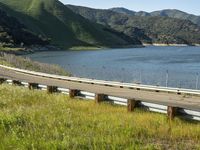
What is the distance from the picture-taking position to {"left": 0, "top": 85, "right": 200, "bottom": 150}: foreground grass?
11266 mm

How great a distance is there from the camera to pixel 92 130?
1311 cm

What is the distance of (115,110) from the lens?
18.1 meters

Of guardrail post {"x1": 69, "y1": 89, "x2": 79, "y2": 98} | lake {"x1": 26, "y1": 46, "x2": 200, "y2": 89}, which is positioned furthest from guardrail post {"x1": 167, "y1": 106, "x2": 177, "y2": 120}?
lake {"x1": 26, "y1": 46, "x2": 200, "y2": 89}

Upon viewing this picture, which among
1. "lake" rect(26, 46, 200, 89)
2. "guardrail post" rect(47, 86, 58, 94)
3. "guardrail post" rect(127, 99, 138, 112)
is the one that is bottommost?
"lake" rect(26, 46, 200, 89)

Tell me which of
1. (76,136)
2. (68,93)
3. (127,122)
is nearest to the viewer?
(76,136)

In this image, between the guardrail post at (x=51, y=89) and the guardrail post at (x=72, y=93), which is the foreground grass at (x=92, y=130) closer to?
the guardrail post at (x=72, y=93)

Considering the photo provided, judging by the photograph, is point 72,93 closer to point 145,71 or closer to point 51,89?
point 51,89

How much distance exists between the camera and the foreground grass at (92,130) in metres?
11.3

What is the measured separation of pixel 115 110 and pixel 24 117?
4.33m

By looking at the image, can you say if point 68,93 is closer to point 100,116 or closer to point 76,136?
point 100,116

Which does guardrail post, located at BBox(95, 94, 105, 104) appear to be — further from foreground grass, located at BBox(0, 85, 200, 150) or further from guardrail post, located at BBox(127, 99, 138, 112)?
guardrail post, located at BBox(127, 99, 138, 112)

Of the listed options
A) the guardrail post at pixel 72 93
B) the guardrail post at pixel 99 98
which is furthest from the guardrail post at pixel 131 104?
the guardrail post at pixel 72 93

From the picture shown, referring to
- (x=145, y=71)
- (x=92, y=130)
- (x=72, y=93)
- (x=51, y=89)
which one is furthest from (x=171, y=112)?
(x=145, y=71)

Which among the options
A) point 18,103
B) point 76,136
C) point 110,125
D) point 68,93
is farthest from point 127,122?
point 68,93
